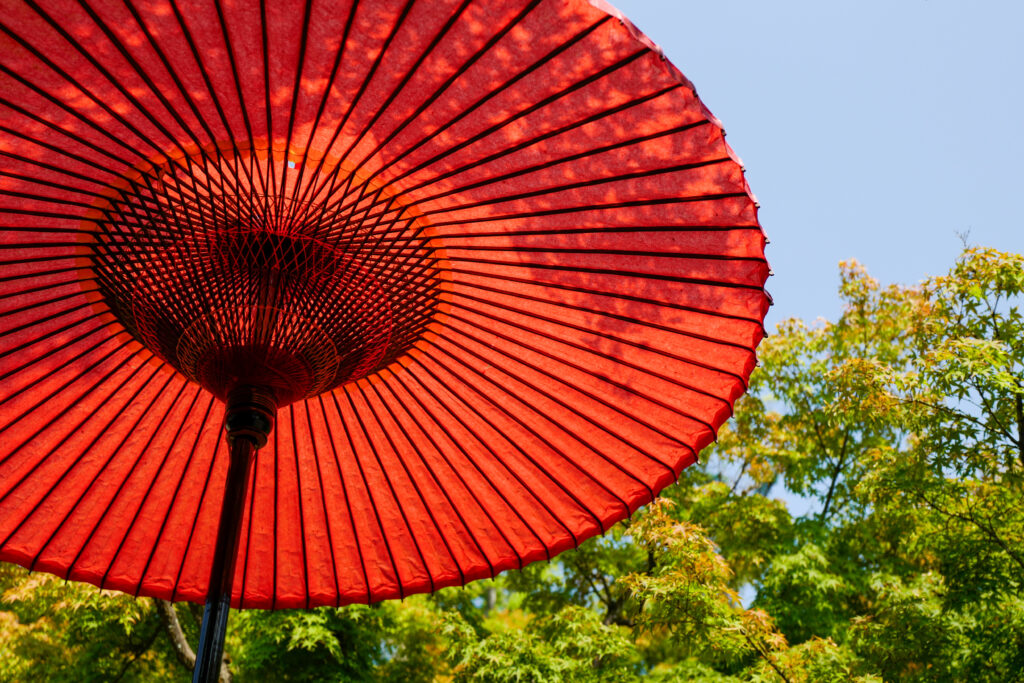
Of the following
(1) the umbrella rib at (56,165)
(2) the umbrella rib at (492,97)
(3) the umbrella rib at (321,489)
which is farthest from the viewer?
(3) the umbrella rib at (321,489)

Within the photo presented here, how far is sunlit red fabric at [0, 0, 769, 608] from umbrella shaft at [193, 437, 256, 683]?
22cm

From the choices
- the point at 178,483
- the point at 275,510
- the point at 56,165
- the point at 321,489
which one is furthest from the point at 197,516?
the point at 56,165

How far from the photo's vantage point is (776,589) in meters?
9.31

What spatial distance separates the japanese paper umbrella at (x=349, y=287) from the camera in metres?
1.70

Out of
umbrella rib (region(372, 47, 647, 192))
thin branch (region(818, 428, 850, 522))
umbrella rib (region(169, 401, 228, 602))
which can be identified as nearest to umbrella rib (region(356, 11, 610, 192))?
umbrella rib (region(372, 47, 647, 192))

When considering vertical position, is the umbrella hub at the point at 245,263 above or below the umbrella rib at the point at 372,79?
below

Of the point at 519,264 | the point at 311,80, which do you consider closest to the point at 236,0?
the point at 311,80

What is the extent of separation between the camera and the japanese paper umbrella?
170 cm

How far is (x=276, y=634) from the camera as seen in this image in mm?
7594

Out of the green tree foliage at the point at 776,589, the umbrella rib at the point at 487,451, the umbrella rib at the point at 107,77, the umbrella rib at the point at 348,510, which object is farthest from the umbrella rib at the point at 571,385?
the green tree foliage at the point at 776,589

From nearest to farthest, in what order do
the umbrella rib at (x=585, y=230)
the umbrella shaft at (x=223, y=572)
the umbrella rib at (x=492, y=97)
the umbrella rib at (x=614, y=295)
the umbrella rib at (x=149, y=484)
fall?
the umbrella shaft at (x=223, y=572) < the umbrella rib at (x=492, y=97) < the umbrella rib at (x=585, y=230) < the umbrella rib at (x=614, y=295) < the umbrella rib at (x=149, y=484)

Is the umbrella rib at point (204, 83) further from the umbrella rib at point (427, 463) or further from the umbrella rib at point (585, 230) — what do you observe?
the umbrella rib at point (427, 463)

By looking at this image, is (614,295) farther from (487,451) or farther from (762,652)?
(762,652)

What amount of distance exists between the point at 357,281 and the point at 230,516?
0.62 meters
